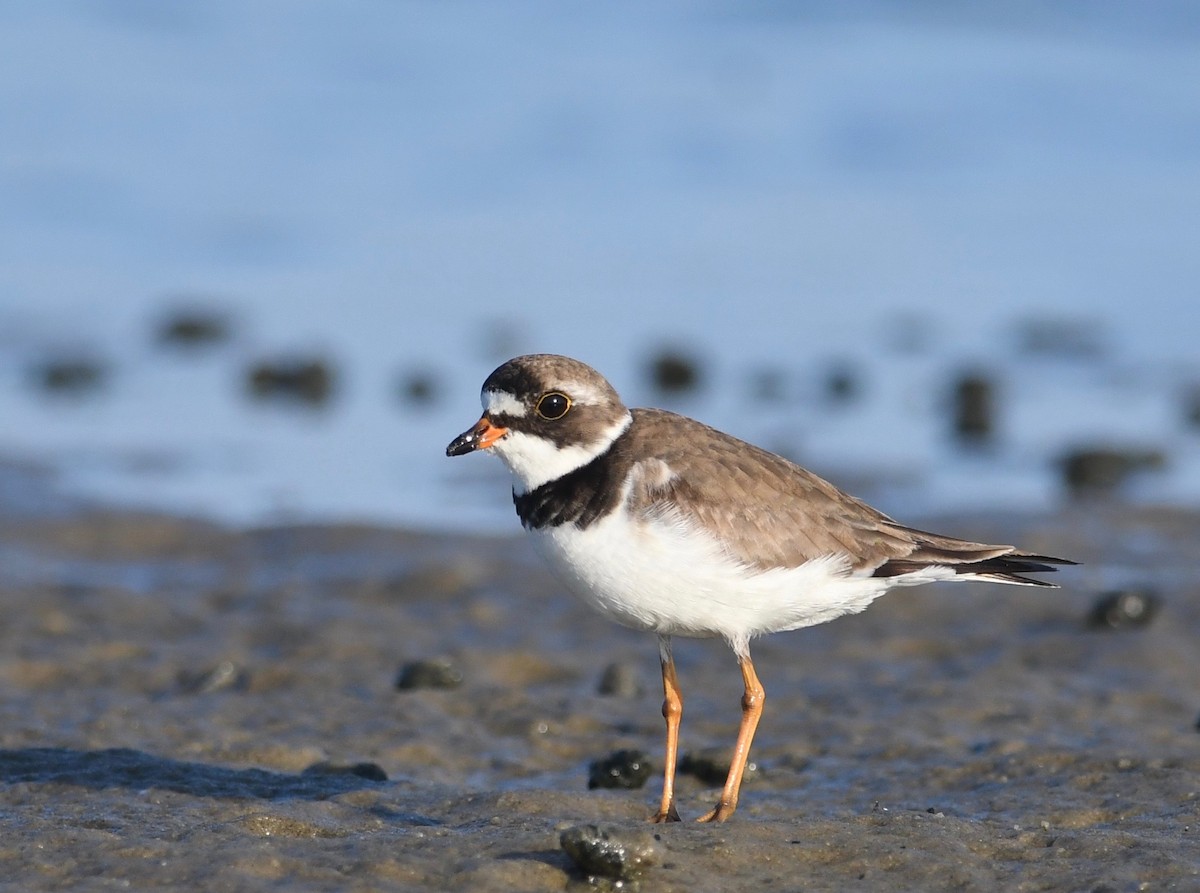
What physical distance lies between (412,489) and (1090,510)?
4573mm

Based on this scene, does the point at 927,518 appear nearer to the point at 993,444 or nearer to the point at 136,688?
the point at 993,444

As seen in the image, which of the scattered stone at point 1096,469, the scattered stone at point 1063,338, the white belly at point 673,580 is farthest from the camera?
the scattered stone at point 1063,338

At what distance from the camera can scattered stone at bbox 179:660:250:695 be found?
7.64 m

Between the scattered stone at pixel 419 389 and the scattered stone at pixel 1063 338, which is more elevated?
the scattered stone at pixel 1063 338

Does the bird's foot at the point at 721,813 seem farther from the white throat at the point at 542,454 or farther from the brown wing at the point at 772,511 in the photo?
the white throat at the point at 542,454

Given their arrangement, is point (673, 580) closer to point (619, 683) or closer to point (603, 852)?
point (603, 852)

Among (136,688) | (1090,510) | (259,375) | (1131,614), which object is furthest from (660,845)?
(259,375)

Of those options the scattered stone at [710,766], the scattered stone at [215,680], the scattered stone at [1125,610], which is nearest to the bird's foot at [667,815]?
the scattered stone at [710,766]

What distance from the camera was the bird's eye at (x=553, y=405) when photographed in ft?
18.9

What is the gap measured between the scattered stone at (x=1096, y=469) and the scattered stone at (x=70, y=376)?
311 inches

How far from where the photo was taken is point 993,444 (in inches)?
509

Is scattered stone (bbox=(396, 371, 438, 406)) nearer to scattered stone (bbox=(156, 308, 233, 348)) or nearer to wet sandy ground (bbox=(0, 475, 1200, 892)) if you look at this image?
scattered stone (bbox=(156, 308, 233, 348))

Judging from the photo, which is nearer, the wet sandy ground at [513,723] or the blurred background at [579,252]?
the wet sandy ground at [513,723]

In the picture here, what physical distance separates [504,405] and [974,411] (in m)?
8.02
